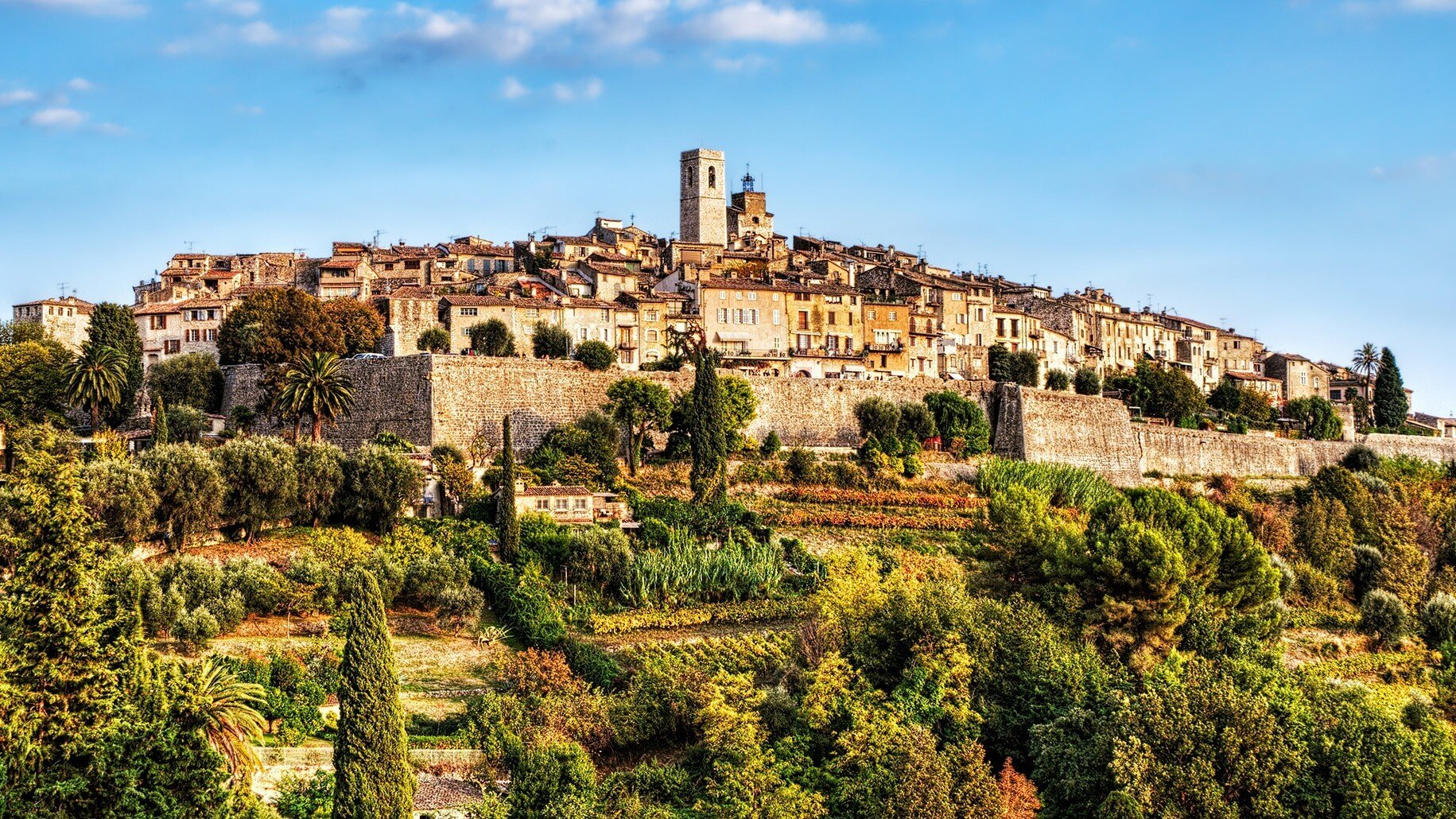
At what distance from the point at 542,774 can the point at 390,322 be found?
37331 mm

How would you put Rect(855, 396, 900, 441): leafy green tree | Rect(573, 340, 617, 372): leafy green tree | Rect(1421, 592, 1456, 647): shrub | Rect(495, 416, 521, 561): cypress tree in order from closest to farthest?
Rect(495, 416, 521, 561): cypress tree, Rect(1421, 592, 1456, 647): shrub, Rect(573, 340, 617, 372): leafy green tree, Rect(855, 396, 900, 441): leafy green tree

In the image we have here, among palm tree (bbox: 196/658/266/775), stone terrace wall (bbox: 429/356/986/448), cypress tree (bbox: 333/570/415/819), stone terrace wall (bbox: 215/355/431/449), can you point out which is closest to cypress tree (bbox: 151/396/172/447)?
stone terrace wall (bbox: 215/355/431/449)

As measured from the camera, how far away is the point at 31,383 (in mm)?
53250

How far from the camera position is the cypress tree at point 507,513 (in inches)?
1689

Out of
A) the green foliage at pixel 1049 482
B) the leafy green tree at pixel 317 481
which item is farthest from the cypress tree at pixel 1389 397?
the leafy green tree at pixel 317 481

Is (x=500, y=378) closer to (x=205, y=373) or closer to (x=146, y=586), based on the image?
(x=205, y=373)

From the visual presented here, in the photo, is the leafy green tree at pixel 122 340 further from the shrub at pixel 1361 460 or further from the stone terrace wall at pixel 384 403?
the shrub at pixel 1361 460

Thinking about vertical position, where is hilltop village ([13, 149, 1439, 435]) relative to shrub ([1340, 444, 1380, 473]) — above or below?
above

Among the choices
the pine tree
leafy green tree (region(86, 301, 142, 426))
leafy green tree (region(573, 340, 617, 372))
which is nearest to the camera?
the pine tree

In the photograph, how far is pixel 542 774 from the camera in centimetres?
2706

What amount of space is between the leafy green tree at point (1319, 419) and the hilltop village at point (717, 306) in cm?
659

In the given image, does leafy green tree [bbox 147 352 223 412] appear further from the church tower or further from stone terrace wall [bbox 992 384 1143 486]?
the church tower

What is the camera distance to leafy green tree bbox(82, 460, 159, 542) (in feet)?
125

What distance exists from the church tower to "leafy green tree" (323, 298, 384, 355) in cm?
3435
